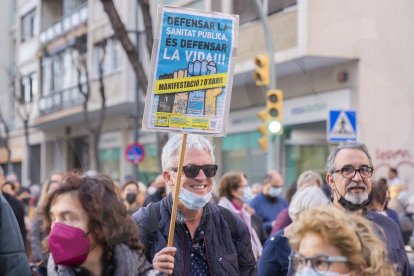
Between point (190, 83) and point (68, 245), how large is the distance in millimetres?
1583

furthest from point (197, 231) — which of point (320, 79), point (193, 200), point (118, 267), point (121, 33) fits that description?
point (320, 79)

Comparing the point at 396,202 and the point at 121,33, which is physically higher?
the point at 121,33

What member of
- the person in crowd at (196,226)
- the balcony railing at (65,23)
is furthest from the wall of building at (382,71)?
the balcony railing at (65,23)

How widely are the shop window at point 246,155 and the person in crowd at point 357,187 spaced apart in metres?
16.6

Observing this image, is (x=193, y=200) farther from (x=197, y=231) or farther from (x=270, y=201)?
(x=270, y=201)

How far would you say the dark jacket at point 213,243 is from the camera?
4297 millimetres

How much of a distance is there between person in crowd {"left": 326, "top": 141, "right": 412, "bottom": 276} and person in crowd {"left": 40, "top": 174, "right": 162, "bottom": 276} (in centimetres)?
167

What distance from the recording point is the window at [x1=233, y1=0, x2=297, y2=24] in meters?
19.4

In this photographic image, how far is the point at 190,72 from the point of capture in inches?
175

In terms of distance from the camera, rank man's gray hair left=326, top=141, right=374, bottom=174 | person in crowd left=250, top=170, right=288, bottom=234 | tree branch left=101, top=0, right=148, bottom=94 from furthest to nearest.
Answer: tree branch left=101, top=0, right=148, bottom=94, person in crowd left=250, top=170, right=288, bottom=234, man's gray hair left=326, top=141, right=374, bottom=174

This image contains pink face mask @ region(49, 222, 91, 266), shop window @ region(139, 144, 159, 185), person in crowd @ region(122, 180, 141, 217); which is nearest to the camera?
pink face mask @ region(49, 222, 91, 266)

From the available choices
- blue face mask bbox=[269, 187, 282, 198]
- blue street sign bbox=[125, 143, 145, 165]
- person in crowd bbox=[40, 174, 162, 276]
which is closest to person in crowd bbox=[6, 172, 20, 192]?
blue street sign bbox=[125, 143, 145, 165]

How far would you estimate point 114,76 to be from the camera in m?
29.8

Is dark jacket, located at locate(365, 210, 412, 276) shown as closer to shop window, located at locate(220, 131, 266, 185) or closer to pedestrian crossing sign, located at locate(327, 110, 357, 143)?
pedestrian crossing sign, located at locate(327, 110, 357, 143)
